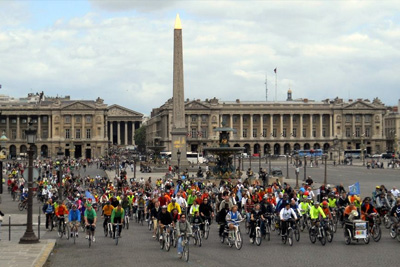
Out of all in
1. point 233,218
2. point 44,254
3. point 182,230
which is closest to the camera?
point 182,230

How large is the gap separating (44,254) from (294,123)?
151004 mm

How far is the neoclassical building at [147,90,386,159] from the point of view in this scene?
→ 16450cm

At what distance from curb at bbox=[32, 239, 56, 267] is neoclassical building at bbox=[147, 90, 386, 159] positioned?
14155cm

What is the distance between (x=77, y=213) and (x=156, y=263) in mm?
5430

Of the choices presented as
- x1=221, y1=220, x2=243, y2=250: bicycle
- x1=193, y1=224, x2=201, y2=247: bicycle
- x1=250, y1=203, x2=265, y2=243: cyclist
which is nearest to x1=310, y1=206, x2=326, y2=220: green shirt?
x1=250, y1=203, x2=265, y2=243: cyclist

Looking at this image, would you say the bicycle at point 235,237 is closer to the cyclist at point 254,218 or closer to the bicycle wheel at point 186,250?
the cyclist at point 254,218

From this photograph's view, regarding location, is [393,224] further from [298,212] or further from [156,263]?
[156,263]

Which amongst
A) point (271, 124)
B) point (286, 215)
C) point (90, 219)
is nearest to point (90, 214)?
point (90, 219)

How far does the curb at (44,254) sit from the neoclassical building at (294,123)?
14155cm

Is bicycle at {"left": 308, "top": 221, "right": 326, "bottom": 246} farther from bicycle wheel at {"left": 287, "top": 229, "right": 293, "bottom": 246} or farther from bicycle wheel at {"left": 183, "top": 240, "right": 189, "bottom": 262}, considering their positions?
bicycle wheel at {"left": 183, "top": 240, "right": 189, "bottom": 262}

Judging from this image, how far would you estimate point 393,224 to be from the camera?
2284 centimetres

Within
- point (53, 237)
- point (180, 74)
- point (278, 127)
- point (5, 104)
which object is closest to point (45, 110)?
point (5, 104)

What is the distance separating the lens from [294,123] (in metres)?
168

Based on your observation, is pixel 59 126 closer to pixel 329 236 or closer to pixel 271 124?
pixel 271 124
